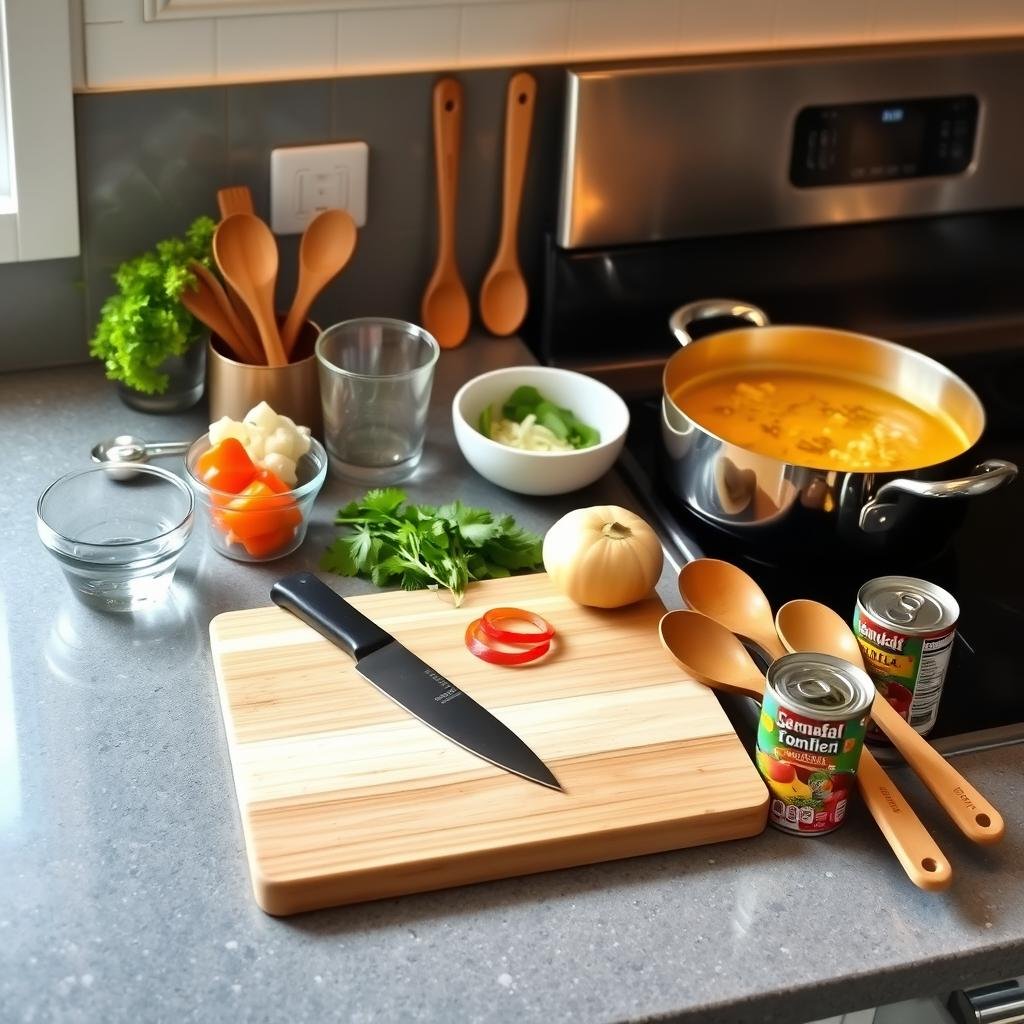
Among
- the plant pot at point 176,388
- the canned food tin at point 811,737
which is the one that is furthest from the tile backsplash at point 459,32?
the canned food tin at point 811,737

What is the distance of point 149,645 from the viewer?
1119 mm

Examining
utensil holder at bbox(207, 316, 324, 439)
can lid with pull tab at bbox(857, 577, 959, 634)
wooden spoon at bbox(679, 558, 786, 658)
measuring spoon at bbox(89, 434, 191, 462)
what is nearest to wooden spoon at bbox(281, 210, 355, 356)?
utensil holder at bbox(207, 316, 324, 439)

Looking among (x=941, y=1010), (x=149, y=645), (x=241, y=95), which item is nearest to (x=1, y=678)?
(x=149, y=645)

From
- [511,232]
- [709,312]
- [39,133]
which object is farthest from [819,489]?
[39,133]

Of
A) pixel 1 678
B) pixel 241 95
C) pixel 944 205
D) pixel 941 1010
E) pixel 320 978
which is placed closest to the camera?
pixel 320 978

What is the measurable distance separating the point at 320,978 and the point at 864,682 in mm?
407

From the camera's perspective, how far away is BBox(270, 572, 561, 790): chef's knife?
39.0 inches

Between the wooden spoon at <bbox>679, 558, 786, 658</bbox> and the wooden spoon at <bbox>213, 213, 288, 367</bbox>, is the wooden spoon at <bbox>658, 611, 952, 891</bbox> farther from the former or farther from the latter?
the wooden spoon at <bbox>213, 213, 288, 367</bbox>

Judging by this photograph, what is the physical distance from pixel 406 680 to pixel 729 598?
0.92ft

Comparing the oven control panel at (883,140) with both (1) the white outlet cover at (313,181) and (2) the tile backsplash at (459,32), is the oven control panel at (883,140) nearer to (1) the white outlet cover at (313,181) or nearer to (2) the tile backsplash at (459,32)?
(2) the tile backsplash at (459,32)

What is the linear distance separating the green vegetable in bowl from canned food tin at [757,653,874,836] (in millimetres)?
435

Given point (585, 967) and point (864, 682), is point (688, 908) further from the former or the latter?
point (864, 682)

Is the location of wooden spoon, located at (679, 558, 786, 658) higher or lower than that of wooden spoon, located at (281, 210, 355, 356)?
lower

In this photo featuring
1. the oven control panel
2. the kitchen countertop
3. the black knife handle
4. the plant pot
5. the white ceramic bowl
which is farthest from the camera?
the oven control panel
